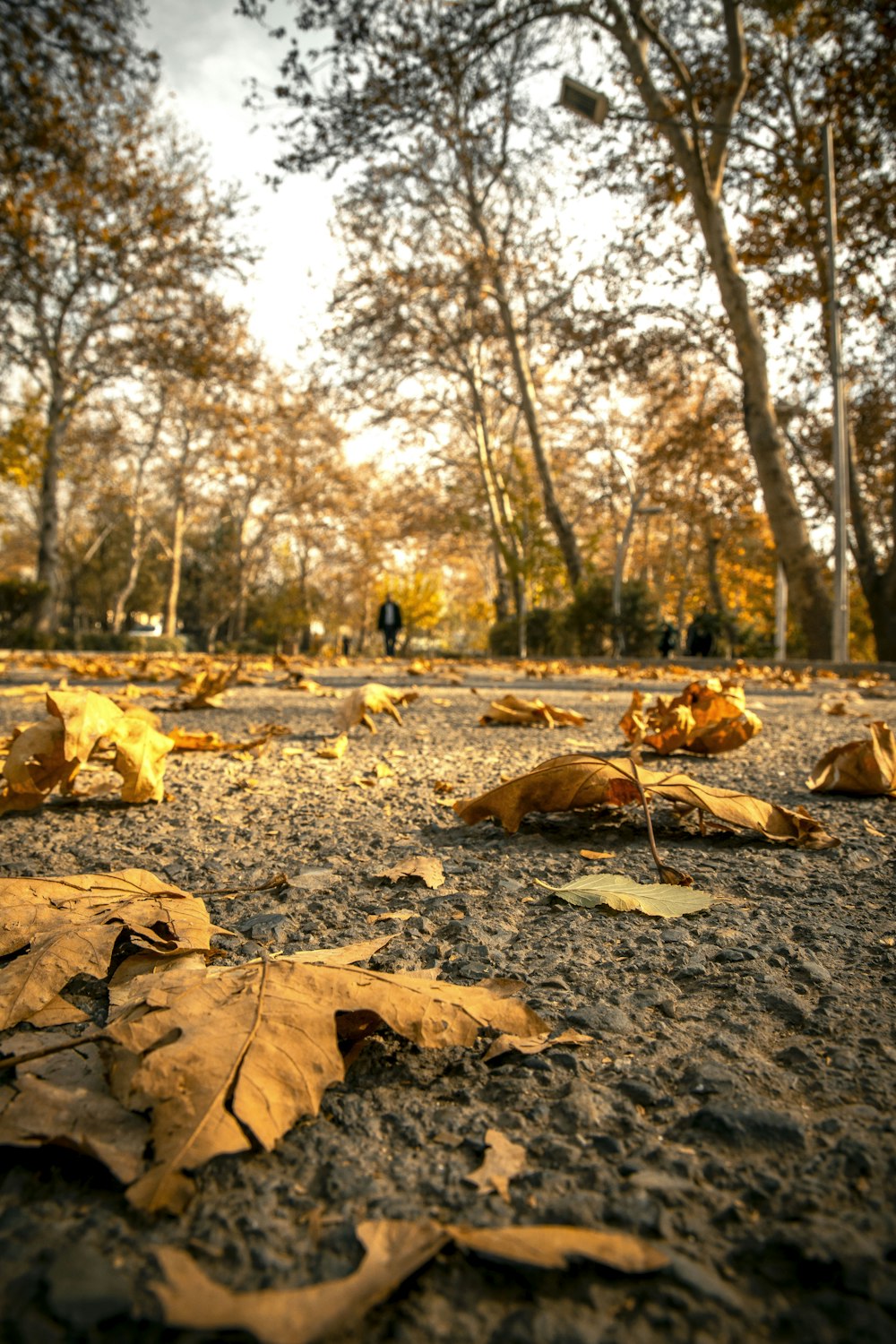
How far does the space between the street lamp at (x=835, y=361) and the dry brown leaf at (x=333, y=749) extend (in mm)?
9390

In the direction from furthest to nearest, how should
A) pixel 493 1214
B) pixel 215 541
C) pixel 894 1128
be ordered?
pixel 215 541, pixel 894 1128, pixel 493 1214

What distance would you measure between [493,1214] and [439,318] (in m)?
22.8

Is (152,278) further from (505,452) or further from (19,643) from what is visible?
A: (505,452)

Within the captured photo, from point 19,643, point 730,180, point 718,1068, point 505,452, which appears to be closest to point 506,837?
point 718,1068

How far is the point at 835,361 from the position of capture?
12.6 meters

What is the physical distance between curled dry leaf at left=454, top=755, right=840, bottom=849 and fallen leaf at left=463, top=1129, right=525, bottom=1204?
1.00 meters

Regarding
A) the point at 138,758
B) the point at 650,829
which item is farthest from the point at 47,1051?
the point at 138,758

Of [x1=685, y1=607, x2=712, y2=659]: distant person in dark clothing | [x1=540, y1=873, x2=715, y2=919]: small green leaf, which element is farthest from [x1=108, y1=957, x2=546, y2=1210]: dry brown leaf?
[x1=685, y1=607, x2=712, y2=659]: distant person in dark clothing

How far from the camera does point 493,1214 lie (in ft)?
2.01

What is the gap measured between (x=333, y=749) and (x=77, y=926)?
6.25 ft

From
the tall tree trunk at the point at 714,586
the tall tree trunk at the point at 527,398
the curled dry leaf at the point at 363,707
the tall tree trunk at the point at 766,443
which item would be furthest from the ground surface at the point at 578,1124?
the tall tree trunk at the point at 714,586

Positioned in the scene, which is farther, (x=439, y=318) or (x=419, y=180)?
(x=439, y=318)

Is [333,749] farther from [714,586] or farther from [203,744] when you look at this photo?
[714,586]

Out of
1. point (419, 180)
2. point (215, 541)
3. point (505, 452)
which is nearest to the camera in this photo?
point (419, 180)
